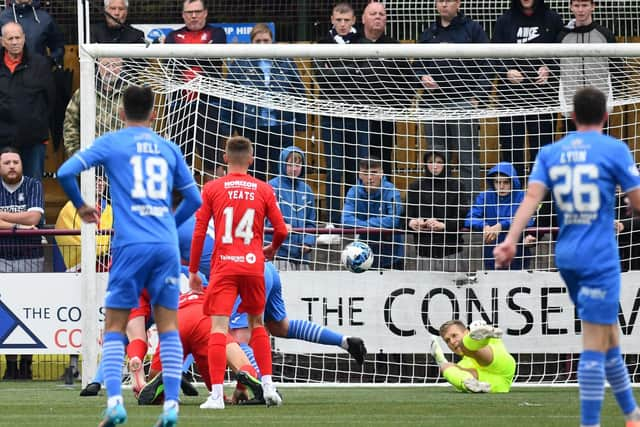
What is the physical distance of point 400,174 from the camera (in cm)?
1392

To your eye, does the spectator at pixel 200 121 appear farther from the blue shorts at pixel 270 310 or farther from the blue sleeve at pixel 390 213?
the blue shorts at pixel 270 310

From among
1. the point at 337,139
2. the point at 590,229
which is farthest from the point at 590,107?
the point at 337,139

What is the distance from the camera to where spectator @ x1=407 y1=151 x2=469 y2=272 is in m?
13.3

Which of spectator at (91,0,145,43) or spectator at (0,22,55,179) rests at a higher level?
spectator at (91,0,145,43)

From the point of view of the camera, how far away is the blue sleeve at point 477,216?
13273mm

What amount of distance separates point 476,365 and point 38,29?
6.47 meters

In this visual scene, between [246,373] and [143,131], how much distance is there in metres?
2.71

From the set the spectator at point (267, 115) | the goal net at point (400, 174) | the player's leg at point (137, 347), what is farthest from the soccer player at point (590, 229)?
the spectator at point (267, 115)

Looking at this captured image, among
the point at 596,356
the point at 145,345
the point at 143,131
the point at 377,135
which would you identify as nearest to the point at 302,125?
the point at 377,135

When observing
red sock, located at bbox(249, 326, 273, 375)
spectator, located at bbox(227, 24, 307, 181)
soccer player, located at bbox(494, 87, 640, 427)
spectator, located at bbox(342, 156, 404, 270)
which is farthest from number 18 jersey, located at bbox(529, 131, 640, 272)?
spectator, located at bbox(227, 24, 307, 181)

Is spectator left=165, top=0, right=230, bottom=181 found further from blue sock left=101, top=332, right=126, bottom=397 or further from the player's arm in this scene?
the player's arm

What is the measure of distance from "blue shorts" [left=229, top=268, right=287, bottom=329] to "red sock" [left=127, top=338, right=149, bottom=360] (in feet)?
2.39

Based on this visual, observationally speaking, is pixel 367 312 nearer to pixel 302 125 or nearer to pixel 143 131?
pixel 302 125

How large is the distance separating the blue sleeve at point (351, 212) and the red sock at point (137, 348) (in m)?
3.43
